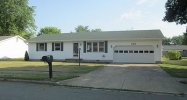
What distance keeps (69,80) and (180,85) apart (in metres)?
5.44

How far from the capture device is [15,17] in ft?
171

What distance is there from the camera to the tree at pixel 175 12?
1912cm

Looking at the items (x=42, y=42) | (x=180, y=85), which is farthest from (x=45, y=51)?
(x=180, y=85)

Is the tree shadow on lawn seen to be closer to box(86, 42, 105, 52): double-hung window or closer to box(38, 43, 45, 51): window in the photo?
box(86, 42, 105, 52): double-hung window

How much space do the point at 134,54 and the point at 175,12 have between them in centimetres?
834

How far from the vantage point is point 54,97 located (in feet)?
25.7

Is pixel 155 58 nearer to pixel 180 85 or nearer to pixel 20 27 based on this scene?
pixel 180 85

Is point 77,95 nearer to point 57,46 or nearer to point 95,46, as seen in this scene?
point 95,46

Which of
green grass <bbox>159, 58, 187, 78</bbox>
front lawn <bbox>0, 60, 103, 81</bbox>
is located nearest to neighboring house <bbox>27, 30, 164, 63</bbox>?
green grass <bbox>159, 58, 187, 78</bbox>

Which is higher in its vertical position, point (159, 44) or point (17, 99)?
point (159, 44)

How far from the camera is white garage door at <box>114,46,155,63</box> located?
1032 inches

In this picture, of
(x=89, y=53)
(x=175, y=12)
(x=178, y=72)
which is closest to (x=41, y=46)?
(x=89, y=53)

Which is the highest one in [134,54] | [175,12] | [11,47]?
[175,12]

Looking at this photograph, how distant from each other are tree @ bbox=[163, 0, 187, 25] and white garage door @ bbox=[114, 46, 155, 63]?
20.5ft
